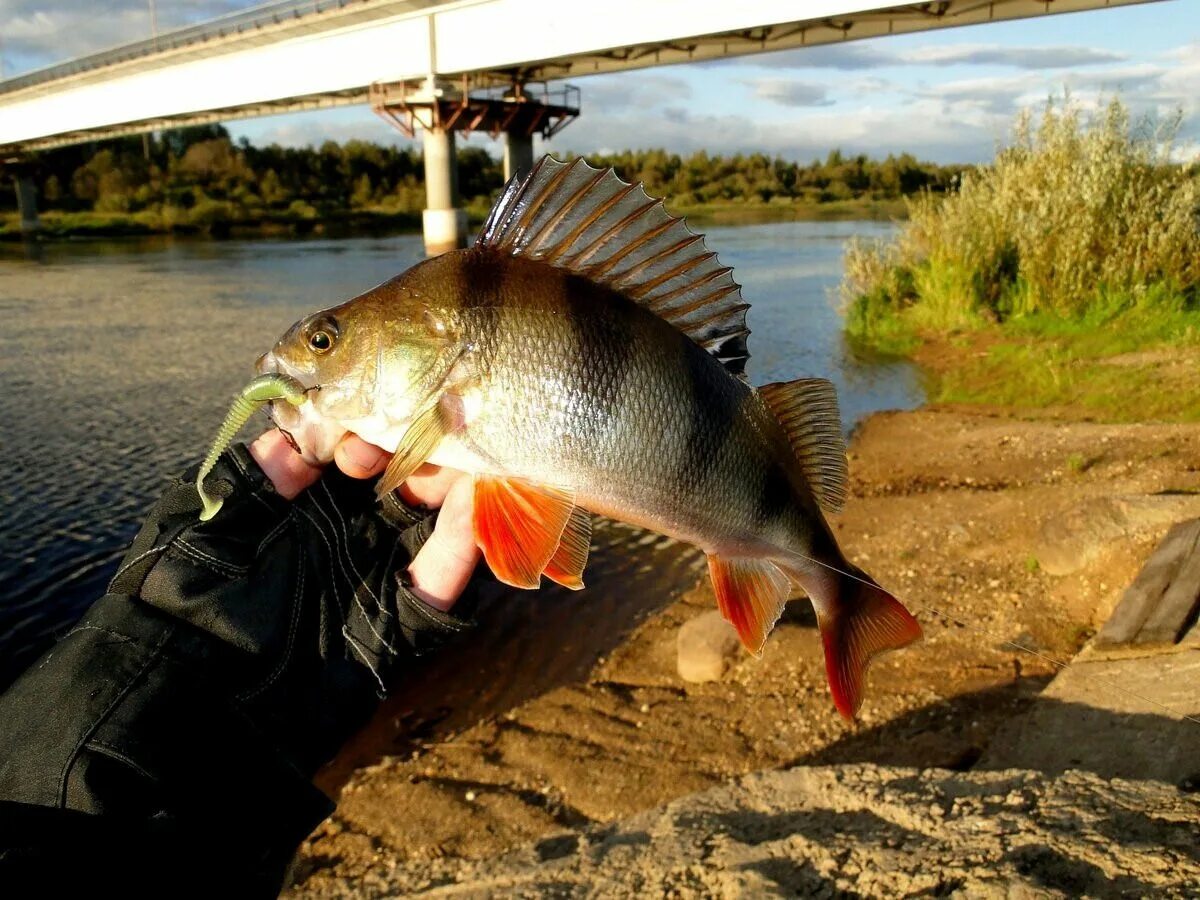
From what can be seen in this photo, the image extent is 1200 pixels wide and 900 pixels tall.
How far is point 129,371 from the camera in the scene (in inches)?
545

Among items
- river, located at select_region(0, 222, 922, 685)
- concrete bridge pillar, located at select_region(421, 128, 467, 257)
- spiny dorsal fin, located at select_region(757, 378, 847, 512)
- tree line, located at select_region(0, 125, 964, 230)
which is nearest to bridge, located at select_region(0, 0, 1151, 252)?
concrete bridge pillar, located at select_region(421, 128, 467, 257)

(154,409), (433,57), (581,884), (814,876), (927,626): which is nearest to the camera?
(814,876)

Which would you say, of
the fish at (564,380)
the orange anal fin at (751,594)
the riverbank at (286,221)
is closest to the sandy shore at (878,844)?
the orange anal fin at (751,594)

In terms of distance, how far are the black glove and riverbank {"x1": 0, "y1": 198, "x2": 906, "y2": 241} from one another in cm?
4341

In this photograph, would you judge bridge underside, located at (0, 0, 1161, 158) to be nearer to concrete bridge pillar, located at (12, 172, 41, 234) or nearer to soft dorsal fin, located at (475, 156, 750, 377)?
concrete bridge pillar, located at (12, 172, 41, 234)

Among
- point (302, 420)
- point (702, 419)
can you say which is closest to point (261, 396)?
point (302, 420)

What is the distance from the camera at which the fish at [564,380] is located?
186 centimetres

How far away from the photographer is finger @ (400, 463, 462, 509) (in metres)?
2.34

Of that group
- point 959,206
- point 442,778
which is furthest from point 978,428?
Result: point 442,778

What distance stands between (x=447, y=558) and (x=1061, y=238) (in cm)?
1336

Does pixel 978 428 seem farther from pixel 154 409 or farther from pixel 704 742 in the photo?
pixel 154 409

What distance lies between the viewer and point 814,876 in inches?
95.1

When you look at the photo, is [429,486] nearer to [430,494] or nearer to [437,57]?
[430,494]

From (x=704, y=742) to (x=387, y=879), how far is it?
1729 millimetres
